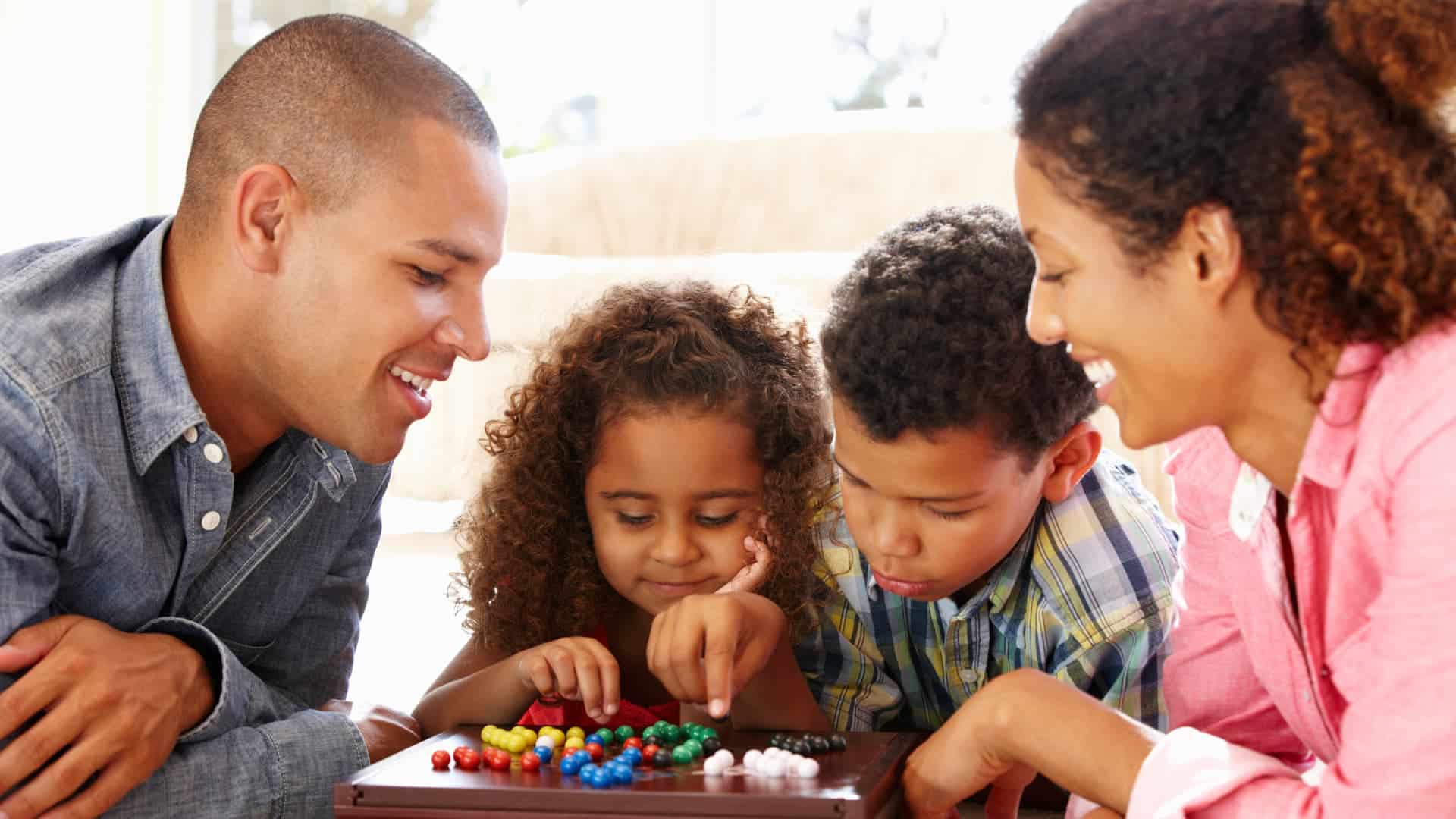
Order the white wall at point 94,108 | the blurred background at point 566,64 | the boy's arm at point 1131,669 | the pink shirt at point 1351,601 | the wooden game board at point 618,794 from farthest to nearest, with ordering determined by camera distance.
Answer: the blurred background at point 566,64, the white wall at point 94,108, the boy's arm at point 1131,669, the wooden game board at point 618,794, the pink shirt at point 1351,601

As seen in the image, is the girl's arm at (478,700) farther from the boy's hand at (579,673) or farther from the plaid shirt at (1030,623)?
the plaid shirt at (1030,623)

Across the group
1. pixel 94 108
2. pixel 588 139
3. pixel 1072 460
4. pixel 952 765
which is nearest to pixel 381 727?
pixel 952 765

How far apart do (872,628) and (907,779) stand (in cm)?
40

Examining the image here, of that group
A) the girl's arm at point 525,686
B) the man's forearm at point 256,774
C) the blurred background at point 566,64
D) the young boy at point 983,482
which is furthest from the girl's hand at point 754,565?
the blurred background at point 566,64

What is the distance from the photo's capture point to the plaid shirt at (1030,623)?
55.5 inches

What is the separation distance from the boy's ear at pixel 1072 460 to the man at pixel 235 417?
1.95ft

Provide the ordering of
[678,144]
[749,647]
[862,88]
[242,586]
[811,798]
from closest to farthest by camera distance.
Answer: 1. [811,798]
2. [749,647]
3. [242,586]
4. [678,144]
5. [862,88]

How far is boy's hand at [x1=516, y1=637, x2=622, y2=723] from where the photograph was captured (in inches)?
52.6

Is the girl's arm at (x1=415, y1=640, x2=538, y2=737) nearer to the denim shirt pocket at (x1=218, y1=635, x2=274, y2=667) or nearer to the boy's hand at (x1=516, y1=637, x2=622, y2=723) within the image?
the boy's hand at (x1=516, y1=637, x2=622, y2=723)

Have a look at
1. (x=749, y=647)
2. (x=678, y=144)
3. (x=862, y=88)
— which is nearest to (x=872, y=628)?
(x=749, y=647)

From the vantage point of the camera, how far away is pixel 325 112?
4.78 feet

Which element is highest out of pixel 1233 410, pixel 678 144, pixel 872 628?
pixel 678 144

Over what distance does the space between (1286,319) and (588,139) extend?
371 cm

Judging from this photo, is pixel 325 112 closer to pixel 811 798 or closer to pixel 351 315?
pixel 351 315
